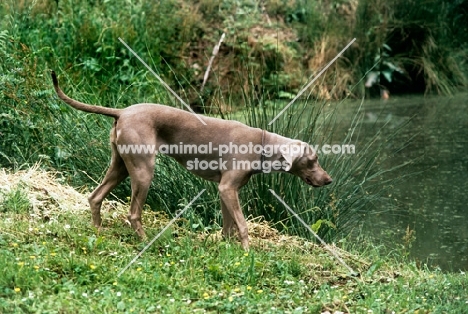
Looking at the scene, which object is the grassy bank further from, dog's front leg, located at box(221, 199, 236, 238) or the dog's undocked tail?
the dog's undocked tail

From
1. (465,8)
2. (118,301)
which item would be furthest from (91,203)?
(465,8)

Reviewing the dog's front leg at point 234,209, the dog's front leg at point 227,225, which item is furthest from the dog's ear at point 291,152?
the dog's front leg at point 227,225

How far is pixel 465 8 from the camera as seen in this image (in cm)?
1581

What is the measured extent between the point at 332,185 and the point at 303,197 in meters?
0.35

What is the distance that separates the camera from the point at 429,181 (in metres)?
Answer: 10.2

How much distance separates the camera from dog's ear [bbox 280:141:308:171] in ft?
21.1

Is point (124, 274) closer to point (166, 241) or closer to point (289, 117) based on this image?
point (166, 241)

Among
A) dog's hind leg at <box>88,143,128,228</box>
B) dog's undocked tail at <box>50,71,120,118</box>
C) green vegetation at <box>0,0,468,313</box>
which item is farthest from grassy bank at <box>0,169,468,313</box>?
dog's undocked tail at <box>50,71,120,118</box>

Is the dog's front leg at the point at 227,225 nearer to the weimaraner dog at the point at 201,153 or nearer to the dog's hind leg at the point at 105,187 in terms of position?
the weimaraner dog at the point at 201,153

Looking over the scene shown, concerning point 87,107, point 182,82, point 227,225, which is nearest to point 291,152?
point 227,225

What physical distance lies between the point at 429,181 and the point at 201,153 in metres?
4.52

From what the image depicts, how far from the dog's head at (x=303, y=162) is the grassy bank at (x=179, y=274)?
573mm

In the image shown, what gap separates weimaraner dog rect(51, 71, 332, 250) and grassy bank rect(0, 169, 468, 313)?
29 cm

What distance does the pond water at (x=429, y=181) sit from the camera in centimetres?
812
